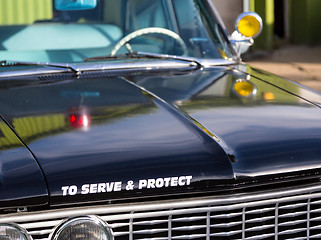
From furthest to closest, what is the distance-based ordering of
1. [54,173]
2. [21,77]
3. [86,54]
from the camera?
[86,54] → [21,77] → [54,173]

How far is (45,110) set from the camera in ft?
9.01

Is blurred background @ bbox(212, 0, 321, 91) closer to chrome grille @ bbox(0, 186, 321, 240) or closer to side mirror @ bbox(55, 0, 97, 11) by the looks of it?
side mirror @ bbox(55, 0, 97, 11)

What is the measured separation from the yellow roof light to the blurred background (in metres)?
8.19

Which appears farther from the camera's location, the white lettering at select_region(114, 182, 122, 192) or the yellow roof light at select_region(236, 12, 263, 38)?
the yellow roof light at select_region(236, 12, 263, 38)

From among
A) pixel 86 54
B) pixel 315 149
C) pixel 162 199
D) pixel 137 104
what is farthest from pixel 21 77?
pixel 315 149

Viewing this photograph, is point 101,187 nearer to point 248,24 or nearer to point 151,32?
point 151,32

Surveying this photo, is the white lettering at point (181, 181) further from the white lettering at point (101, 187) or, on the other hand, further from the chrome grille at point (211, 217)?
the white lettering at point (101, 187)

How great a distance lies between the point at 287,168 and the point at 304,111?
54 centimetres

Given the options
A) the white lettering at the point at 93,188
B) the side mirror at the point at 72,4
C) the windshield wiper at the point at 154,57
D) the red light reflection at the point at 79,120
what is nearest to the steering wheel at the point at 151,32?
the windshield wiper at the point at 154,57

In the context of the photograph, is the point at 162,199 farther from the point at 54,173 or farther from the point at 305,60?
the point at 305,60

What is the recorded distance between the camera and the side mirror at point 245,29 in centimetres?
404

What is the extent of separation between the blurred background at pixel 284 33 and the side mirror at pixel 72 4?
8676 mm

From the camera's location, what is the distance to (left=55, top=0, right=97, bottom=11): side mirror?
3748 millimetres

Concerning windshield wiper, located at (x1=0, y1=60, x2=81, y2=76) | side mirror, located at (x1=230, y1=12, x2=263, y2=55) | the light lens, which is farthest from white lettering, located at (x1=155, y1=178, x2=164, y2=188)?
side mirror, located at (x1=230, y1=12, x2=263, y2=55)
